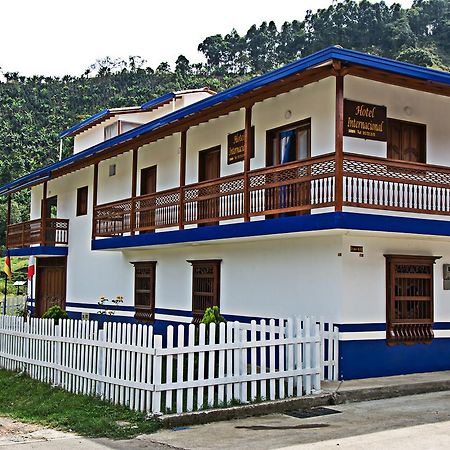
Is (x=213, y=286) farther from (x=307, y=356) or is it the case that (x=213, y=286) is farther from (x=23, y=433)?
(x=23, y=433)

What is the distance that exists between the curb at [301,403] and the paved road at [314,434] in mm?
169

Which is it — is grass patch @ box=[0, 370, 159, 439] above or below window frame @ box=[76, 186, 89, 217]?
below

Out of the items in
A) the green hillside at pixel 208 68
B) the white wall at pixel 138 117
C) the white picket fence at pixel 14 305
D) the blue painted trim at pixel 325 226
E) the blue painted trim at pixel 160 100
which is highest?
the green hillside at pixel 208 68

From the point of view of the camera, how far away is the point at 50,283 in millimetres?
26047

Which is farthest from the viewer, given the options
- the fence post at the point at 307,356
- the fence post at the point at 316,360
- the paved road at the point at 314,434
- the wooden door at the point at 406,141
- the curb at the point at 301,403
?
the wooden door at the point at 406,141

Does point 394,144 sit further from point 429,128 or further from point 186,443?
point 186,443

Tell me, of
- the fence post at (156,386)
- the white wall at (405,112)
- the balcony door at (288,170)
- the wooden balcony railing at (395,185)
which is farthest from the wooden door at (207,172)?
the fence post at (156,386)

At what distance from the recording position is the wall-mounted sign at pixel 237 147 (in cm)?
1570

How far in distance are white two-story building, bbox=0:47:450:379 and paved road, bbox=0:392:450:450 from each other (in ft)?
8.95

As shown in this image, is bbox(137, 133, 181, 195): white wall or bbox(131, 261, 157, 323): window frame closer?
bbox(137, 133, 181, 195): white wall

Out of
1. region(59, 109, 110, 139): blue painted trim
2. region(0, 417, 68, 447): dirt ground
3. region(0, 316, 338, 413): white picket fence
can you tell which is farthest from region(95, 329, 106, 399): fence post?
region(59, 109, 110, 139): blue painted trim

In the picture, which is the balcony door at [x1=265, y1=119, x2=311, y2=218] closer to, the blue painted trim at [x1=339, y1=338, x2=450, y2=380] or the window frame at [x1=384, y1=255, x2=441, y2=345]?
the window frame at [x1=384, y1=255, x2=441, y2=345]

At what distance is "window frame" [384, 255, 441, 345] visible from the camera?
13.3 meters

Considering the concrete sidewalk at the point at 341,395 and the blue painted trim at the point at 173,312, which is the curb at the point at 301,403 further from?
the blue painted trim at the point at 173,312
